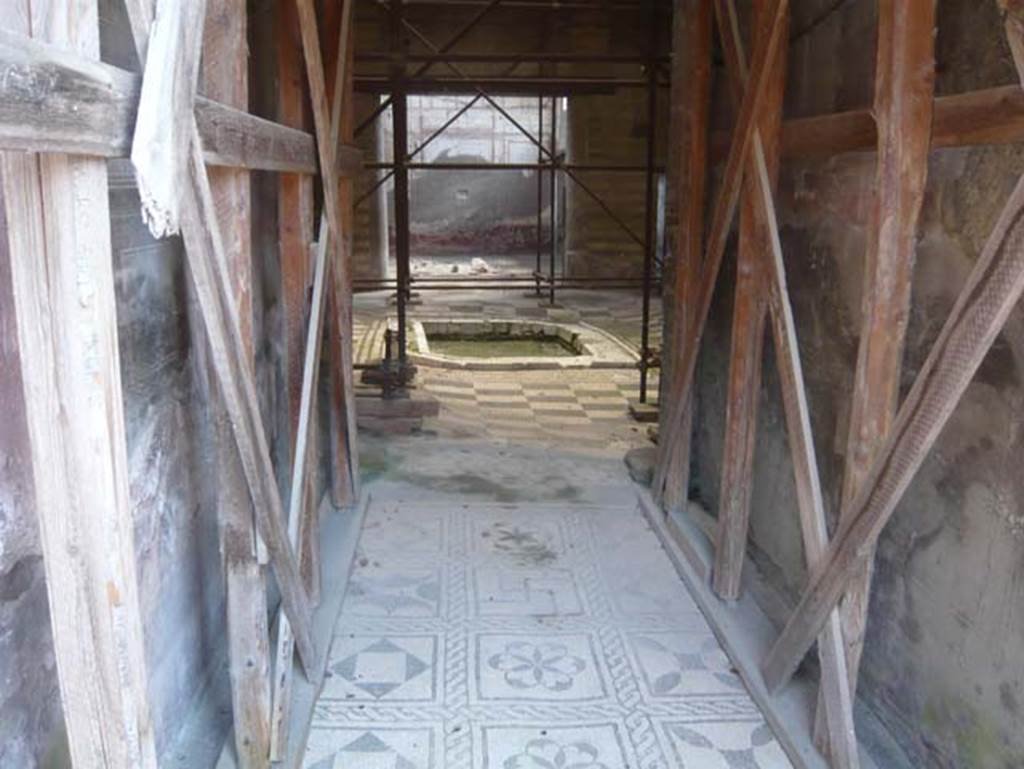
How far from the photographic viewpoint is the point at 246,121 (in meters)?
2.29

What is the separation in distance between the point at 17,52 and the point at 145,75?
1.41 feet

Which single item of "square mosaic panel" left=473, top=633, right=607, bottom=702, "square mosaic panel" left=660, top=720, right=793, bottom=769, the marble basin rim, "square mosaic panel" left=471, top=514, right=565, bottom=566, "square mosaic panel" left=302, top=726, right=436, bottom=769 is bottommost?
"square mosaic panel" left=660, top=720, right=793, bottom=769

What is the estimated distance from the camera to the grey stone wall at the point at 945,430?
7.12 ft

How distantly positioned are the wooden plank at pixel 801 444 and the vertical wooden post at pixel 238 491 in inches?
58.1

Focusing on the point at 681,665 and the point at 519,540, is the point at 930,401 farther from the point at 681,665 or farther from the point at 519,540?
the point at 519,540

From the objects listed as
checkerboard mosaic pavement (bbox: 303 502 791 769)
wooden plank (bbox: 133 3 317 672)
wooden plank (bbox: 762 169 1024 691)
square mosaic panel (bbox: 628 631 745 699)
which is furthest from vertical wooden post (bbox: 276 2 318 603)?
wooden plank (bbox: 762 169 1024 691)

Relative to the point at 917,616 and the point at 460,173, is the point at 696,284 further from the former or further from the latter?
the point at 460,173

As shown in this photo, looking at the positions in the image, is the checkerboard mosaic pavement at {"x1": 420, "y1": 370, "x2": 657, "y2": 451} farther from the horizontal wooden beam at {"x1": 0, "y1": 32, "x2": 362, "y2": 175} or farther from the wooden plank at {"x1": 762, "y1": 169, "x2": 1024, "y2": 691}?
the horizontal wooden beam at {"x1": 0, "y1": 32, "x2": 362, "y2": 175}

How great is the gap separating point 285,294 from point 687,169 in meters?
1.89

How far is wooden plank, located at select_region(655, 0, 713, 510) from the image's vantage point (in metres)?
4.02

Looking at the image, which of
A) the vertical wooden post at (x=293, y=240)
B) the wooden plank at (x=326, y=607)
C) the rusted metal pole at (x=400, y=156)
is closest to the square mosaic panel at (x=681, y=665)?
the wooden plank at (x=326, y=607)

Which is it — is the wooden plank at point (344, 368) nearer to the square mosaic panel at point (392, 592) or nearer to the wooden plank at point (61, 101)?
the square mosaic panel at point (392, 592)

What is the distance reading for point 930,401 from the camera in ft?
6.81

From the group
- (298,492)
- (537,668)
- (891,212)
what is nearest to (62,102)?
(298,492)
